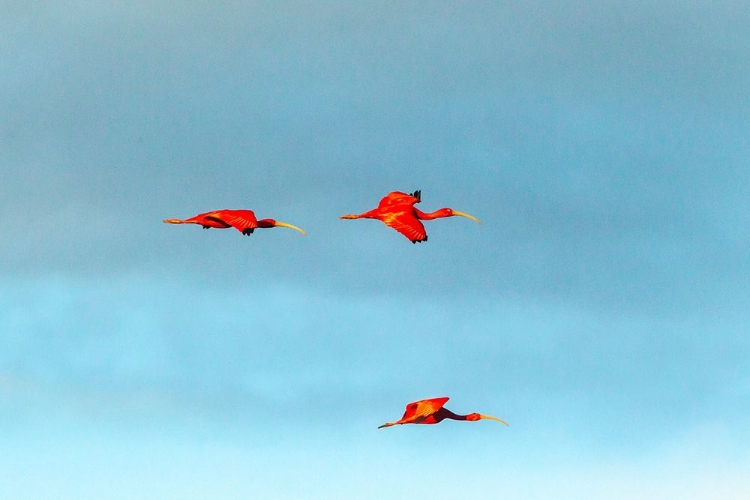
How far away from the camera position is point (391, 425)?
103m

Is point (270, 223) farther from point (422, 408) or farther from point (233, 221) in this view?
point (422, 408)

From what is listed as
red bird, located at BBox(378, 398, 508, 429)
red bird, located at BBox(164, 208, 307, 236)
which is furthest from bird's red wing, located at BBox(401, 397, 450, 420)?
red bird, located at BBox(164, 208, 307, 236)

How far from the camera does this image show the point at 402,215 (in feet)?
352

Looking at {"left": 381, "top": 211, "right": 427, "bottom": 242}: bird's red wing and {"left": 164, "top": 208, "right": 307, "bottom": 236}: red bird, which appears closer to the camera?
{"left": 164, "top": 208, "right": 307, "bottom": 236}: red bird

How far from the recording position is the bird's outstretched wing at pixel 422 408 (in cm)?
Result: 10500

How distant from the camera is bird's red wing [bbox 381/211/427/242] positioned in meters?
103

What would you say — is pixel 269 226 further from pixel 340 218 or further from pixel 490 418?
pixel 490 418

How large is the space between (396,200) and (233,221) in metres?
18.1

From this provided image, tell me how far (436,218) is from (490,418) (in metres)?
17.8

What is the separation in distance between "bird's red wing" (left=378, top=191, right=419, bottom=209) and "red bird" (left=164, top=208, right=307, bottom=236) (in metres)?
13.4

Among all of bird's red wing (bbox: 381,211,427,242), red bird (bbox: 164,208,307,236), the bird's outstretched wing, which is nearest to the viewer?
red bird (bbox: 164,208,307,236)

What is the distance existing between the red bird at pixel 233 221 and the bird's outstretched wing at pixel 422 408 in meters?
19.0

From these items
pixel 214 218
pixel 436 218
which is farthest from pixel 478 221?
pixel 214 218

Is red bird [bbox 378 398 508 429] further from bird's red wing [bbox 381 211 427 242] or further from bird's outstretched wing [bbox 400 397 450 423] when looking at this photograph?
bird's red wing [bbox 381 211 427 242]
